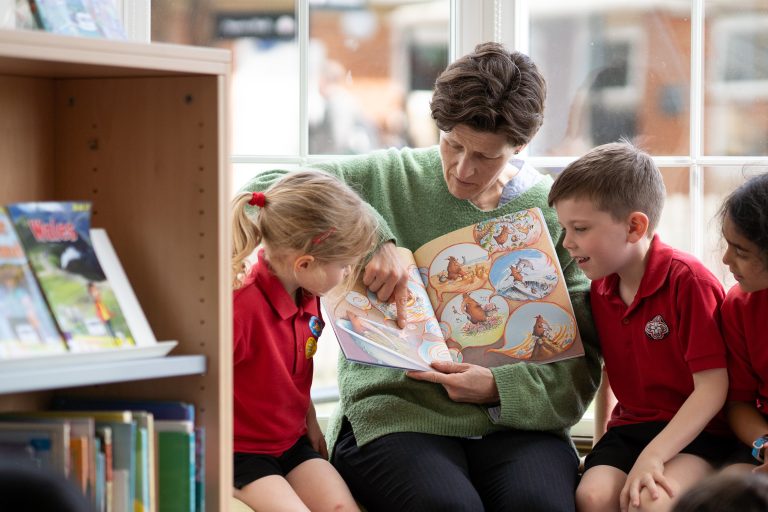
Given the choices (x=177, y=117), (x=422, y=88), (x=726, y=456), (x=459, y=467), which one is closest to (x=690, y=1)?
(x=422, y=88)

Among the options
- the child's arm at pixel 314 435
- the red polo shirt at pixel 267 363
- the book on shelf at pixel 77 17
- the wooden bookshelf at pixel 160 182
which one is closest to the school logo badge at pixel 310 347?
the red polo shirt at pixel 267 363

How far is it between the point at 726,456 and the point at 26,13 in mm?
1430

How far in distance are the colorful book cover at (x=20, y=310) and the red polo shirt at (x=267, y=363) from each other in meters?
0.52

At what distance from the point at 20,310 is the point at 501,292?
1.00 m

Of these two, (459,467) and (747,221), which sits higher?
(747,221)

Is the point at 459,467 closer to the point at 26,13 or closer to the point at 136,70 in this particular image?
the point at 136,70

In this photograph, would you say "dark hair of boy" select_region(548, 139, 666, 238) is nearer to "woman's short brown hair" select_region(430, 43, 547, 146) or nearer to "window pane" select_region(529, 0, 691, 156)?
"woman's short brown hair" select_region(430, 43, 547, 146)

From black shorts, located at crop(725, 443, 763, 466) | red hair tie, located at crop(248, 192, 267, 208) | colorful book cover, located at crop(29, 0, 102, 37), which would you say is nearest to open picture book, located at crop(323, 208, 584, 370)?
red hair tie, located at crop(248, 192, 267, 208)

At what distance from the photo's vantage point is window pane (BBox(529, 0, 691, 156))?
2.38 meters

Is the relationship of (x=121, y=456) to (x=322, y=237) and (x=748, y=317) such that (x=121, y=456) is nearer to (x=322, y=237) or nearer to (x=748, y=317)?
(x=322, y=237)

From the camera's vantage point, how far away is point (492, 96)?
6.12 ft

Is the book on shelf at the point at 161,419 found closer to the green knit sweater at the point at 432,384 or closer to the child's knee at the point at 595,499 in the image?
the green knit sweater at the point at 432,384

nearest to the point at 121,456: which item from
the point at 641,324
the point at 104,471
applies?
the point at 104,471

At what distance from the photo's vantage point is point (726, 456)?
6.09 feet
